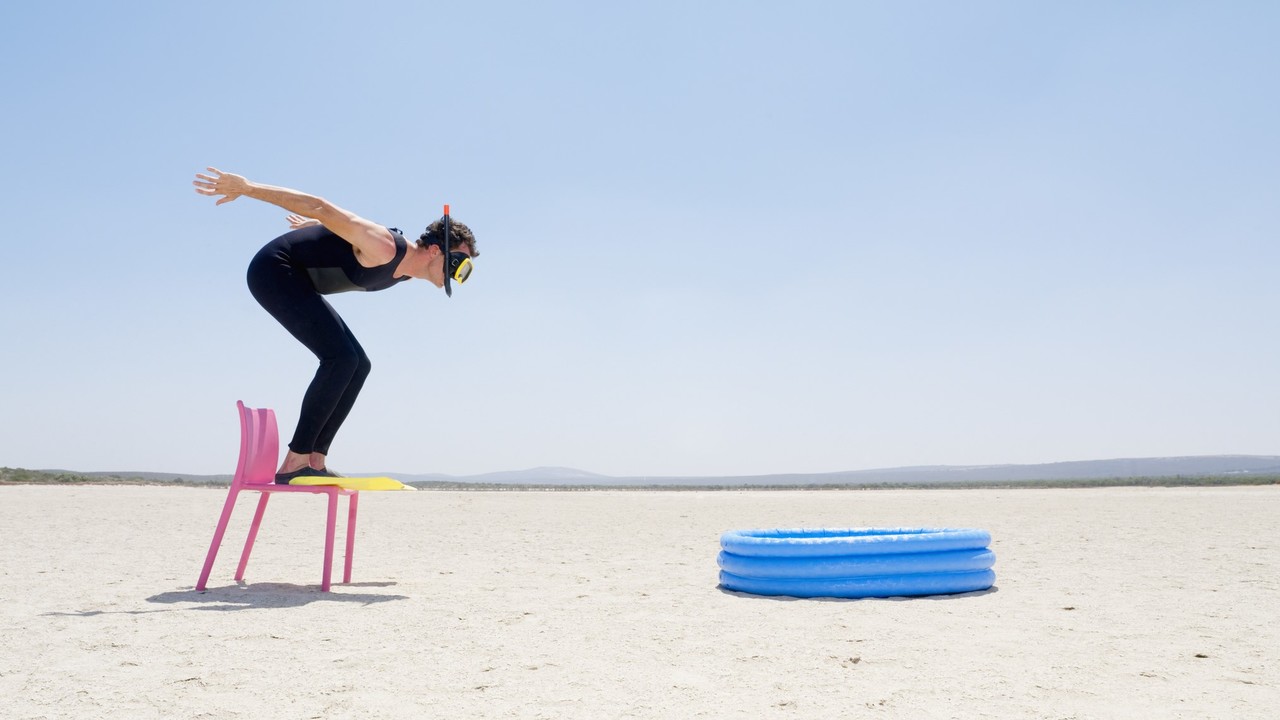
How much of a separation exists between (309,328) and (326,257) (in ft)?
1.59

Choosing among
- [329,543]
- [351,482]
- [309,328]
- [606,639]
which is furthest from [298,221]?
[606,639]

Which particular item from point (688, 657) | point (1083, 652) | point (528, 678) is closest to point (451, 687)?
point (528, 678)

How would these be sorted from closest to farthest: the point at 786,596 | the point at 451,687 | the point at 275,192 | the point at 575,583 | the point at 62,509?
the point at 451,687 → the point at 275,192 → the point at 786,596 → the point at 575,583 → the point at 62,509

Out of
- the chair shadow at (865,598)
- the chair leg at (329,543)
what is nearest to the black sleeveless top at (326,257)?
the chair leg at (329,543)

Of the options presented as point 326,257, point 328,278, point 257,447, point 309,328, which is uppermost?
point 326,257

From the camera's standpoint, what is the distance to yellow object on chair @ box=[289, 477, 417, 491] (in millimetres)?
5574

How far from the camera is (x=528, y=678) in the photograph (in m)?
3.64

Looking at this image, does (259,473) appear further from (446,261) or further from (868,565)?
(868,565)

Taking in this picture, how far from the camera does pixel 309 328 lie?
5625mm

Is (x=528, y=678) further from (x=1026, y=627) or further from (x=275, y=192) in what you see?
(x=275, y=192)

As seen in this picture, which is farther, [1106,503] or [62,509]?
[1106,503]

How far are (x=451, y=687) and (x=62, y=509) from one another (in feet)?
47.8

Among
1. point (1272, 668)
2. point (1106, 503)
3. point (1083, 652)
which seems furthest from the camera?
Answer: point (1106, 503)

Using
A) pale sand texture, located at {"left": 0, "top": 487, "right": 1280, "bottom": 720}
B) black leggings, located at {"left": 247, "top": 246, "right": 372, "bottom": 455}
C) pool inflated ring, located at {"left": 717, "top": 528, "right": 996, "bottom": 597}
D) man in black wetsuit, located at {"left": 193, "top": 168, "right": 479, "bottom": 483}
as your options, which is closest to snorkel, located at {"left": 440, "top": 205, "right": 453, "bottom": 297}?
man in black wetsuit, located at {"left": 193, "top": 168, "right": 479, "bottom": 483}
